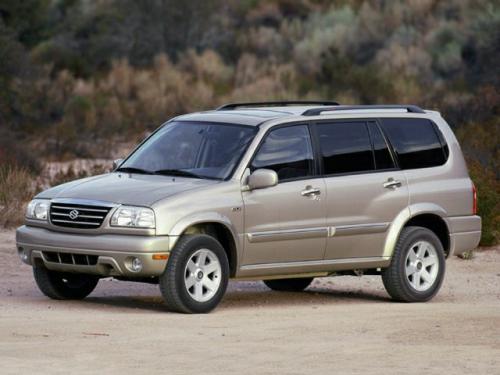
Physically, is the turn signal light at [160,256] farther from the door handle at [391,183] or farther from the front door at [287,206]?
the door handle at [391,183]

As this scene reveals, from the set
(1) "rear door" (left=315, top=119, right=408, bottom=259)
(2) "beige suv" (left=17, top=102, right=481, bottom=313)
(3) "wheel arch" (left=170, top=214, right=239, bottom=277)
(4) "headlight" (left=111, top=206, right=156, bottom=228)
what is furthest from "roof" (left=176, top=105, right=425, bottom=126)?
(4) "headlight" (left=111, top=206, right=156, bottom=228)

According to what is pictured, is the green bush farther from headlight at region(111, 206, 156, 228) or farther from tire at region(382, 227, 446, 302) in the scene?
headlight at region(111, 206, 156, 228)

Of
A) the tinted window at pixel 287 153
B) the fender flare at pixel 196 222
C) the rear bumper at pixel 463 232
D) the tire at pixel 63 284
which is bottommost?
the tire at pixel 63 284

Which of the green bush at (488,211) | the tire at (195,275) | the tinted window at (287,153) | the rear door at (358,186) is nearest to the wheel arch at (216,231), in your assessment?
the tire at (195,275)

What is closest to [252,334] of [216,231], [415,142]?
[216,231]

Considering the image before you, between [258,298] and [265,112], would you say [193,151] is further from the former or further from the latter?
[258,298]

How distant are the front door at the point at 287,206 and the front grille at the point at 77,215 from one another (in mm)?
1202

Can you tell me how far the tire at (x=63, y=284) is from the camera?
1281cm

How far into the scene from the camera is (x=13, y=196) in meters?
19.3

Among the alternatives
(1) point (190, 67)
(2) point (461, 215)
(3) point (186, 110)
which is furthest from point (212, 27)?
(2) point (461, 215)

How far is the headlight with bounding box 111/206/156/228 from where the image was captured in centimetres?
1170

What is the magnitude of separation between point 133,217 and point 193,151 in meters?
1.23

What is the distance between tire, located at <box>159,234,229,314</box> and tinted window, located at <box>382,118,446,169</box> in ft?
7.59

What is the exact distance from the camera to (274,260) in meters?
12.5
